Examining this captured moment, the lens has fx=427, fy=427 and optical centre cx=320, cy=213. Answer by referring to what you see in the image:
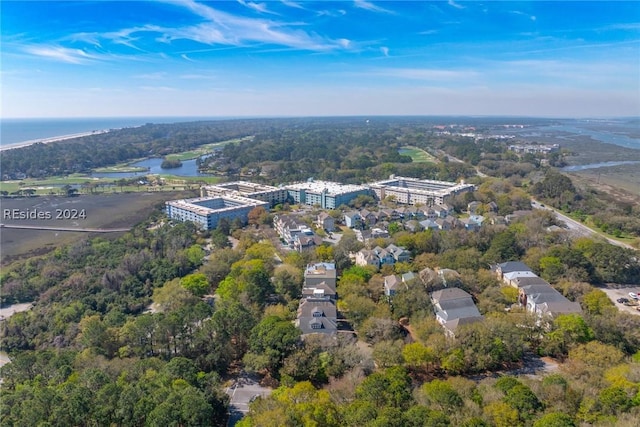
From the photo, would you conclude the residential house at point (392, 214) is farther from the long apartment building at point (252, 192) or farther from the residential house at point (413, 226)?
the long apartment building at point (252, 192)

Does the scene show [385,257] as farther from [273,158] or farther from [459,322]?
[273,158]

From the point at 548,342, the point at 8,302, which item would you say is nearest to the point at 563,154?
the point at 548,342

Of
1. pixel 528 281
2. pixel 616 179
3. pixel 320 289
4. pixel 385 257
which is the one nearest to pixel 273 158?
pixel 616 179

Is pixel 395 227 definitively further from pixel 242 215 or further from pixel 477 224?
pixel 242 215

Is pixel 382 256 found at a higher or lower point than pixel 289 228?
lower

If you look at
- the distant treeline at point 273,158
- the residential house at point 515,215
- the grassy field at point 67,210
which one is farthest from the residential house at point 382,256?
the distant treeline at point 273,158
